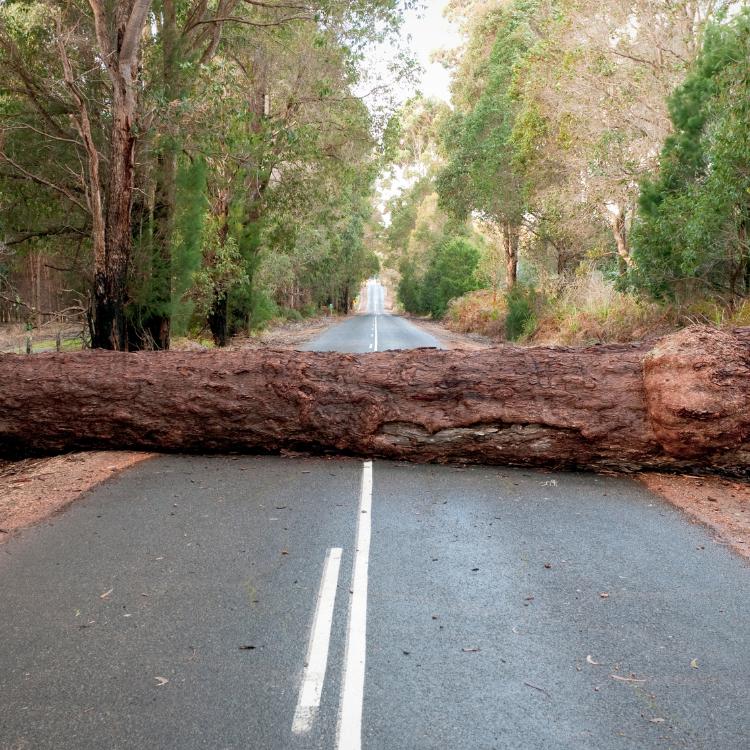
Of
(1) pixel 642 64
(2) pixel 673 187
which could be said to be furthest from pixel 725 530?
(1) pixel 642 64

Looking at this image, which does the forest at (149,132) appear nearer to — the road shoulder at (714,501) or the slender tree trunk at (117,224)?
the slender tree trunk at (117,224)

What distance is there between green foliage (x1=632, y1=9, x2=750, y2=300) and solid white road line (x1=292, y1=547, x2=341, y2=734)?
1041cm

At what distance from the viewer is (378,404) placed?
27.5 feet

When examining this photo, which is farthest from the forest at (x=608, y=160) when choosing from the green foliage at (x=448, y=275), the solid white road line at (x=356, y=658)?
the solid white road line at (x=356, y=658)

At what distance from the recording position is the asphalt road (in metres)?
3.18

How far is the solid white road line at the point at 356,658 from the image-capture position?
3.10m

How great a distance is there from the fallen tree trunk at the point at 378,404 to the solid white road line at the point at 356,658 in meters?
2.68

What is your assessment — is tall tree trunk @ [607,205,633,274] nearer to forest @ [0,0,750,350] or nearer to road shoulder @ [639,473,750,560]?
forest @ [0,0,750,350]

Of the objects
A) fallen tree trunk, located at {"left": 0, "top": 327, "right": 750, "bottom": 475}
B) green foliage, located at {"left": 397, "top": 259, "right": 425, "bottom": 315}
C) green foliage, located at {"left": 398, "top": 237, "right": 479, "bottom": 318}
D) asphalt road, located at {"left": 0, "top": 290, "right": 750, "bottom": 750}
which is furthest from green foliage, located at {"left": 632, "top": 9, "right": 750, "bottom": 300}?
green foliage, located at {"left": 397, "top": 259, "right": 425, "bottom": 315}

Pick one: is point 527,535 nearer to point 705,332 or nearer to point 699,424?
point 699,424

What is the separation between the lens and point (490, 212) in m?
31.3

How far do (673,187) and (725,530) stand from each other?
1138cm

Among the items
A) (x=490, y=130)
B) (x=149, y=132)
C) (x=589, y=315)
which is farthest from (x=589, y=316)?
(x=490, y=130)

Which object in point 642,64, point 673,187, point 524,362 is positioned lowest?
point 524,362
